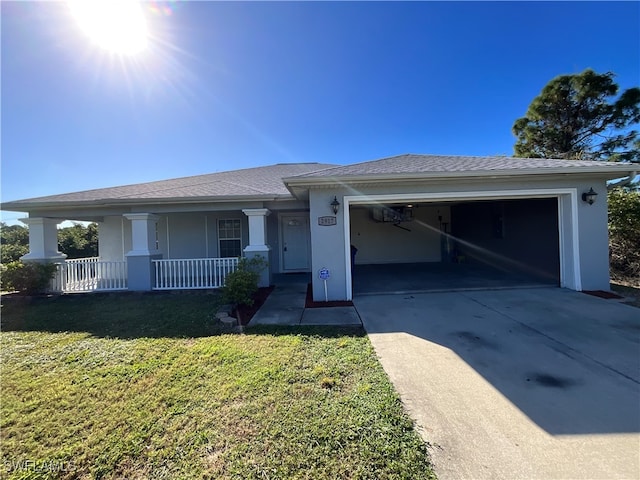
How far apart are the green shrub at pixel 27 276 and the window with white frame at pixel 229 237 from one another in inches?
190

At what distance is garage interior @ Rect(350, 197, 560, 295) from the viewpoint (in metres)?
8.15

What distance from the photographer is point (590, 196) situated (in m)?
6.50

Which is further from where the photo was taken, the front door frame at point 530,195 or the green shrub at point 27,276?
the green shrub at point 27,276

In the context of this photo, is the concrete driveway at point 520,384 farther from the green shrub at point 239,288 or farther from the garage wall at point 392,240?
the garage wall at point 392,240

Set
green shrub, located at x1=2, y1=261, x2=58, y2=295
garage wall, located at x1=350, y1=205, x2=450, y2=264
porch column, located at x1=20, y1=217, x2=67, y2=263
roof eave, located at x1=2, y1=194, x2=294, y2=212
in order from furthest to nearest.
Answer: garage wall, located at x1=350, y1=205, x2=450, y2=264 < porch column, located at x1=20, y1=217, x2=67, y2=263 < roof eave, located at x1=2, y1=194, x2=294, y2=212 < green shrub, located at x1=2, y1=261, x2=58, y2=295

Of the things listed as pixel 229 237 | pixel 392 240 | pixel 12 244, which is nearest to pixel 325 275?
pixel 229 237

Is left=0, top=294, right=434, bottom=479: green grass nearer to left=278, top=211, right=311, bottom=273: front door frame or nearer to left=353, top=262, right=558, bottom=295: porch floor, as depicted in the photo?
left=353, top=262, right=558, bottom=295: porch floor

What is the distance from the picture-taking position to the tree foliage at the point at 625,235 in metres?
7.69

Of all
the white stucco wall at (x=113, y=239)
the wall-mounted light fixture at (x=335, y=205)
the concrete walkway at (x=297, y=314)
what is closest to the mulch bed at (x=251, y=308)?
the concrete walkway at (x=297, y=314)

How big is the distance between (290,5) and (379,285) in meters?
7.44

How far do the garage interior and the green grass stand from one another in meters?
4.38

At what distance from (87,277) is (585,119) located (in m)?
22.7

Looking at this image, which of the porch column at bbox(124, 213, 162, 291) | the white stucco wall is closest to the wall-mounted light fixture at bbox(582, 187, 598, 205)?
the porch column at bbox(124, 213, 162, 291)

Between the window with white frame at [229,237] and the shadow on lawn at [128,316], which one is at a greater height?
the window with white frame at [229,237]
